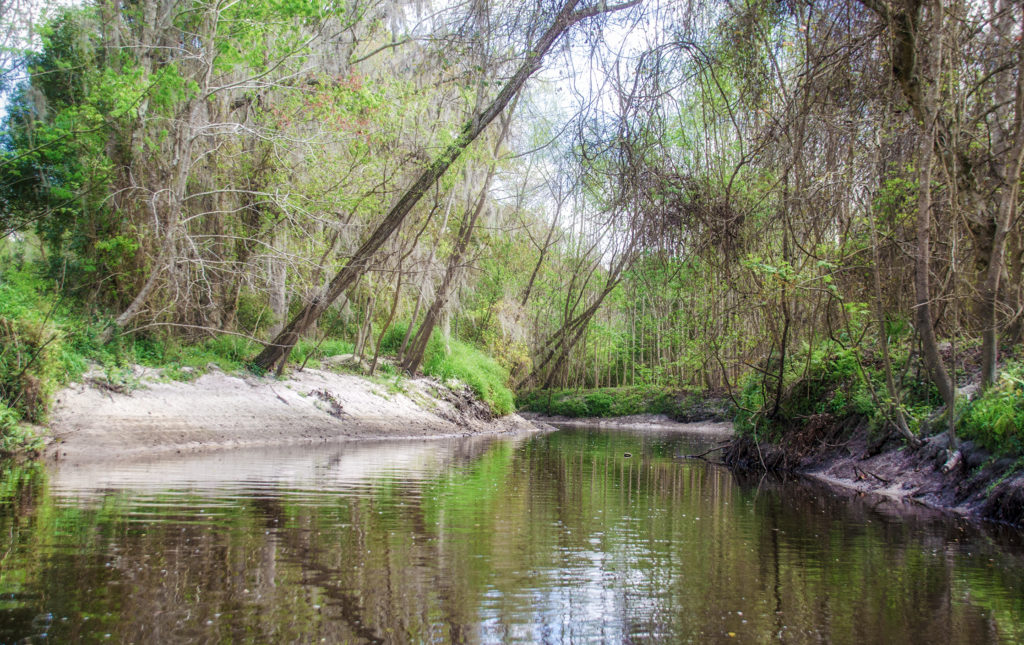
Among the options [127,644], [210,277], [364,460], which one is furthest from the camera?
[210,277]

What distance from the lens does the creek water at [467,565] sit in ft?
11.2

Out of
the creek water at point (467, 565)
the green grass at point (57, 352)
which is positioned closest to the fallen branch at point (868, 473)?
the creek water at point (467, 565)

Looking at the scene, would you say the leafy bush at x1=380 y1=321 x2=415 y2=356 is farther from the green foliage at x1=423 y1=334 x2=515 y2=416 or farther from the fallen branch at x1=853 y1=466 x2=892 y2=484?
the fallen branch at x1=853 y1=466 x2=892 y2=484

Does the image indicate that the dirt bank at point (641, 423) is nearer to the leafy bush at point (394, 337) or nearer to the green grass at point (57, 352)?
the leafy bush at point (394, 337)

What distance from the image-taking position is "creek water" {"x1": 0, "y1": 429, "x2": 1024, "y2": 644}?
3416 mm

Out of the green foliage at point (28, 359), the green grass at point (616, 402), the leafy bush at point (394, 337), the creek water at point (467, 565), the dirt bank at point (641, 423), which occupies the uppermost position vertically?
the leafy bush at point (394, 337)

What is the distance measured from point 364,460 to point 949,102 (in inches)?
357

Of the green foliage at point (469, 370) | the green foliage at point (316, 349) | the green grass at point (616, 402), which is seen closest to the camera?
the green foliage at point (316, 349)

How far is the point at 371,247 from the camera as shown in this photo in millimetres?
15109

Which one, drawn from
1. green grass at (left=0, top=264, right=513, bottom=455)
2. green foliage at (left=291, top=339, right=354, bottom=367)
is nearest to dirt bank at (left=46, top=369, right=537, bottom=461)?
green grass at (left=0, top=264, right=513, bottom=455)

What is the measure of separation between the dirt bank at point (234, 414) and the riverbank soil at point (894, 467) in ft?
26.3

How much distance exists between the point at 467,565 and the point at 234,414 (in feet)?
32.3

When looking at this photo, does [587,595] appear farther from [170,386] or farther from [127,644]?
[170,386]

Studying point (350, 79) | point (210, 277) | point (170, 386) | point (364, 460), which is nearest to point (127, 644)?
point (364, 460)
